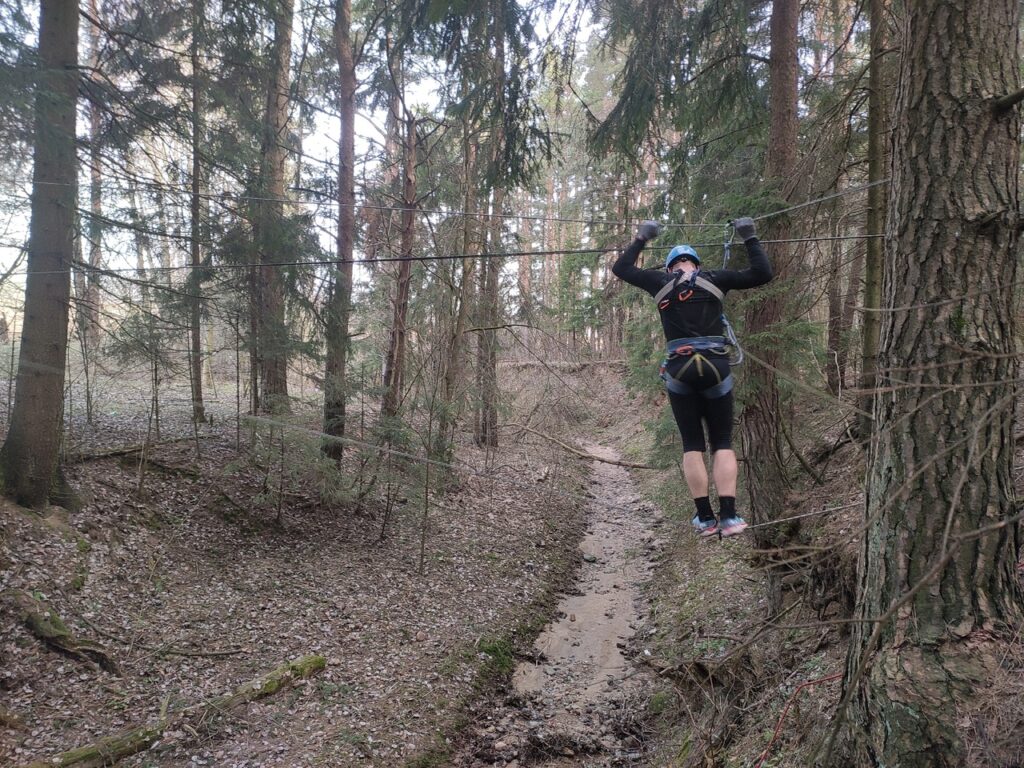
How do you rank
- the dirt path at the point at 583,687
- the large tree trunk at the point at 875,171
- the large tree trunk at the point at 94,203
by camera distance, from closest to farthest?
the large tree trunk at the point at 875,171
the dirt path at the point at 583,687
the large tree trunk at the point at 94,203

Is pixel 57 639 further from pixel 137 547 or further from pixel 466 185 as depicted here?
pixel 466 185

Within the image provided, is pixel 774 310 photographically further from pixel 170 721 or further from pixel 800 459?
pixel 170 721

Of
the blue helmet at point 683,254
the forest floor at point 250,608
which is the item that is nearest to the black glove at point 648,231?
the blue helmet at point 683,254

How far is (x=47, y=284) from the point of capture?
6.98 meters

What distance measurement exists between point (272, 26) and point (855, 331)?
10.0 m

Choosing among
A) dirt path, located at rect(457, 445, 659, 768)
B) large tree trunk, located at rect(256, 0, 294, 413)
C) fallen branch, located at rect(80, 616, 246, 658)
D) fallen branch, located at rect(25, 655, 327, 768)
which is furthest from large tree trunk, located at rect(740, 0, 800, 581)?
large tree trunk, located at rect(256, 0, 294, 413)

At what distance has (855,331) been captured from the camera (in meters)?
7.21

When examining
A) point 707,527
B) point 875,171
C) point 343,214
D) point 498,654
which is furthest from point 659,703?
point 343,214

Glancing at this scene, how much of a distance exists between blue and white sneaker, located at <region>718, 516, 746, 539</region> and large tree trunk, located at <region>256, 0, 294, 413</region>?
21.9 ft

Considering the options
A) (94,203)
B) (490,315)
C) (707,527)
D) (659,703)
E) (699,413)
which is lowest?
(659,703)

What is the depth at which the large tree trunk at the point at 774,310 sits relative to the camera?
19.1 ft

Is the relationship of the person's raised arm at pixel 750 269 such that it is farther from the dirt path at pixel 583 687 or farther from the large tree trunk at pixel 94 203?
the large tree trunk at pixel 94 203

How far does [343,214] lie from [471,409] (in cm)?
445

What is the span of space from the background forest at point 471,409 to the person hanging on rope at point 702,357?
42 centimetres
